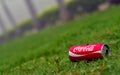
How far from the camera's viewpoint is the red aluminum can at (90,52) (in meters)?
6.68

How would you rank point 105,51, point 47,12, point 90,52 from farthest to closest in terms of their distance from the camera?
point 47,12, point 105,51, point 90,52

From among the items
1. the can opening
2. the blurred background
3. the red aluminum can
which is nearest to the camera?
the red aluminum can

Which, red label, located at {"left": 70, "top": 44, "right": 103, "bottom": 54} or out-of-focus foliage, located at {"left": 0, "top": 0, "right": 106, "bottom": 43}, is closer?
red label, located at {"left": 70, "top": 44, "right": 103, "bottom": 54}

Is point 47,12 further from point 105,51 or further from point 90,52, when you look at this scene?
point 90,52

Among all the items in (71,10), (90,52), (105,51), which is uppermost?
(90,52)

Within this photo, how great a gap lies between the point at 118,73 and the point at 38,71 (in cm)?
207

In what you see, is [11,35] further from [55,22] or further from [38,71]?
[38,71]

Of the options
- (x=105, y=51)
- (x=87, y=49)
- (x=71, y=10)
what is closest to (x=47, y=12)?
(x=71, y=10)

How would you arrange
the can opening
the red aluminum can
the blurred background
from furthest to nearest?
the blurred background → the can opening → the red aluminum can

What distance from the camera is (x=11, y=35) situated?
36.9 metres

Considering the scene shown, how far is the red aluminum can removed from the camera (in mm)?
6676

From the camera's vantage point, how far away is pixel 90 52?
6711mm

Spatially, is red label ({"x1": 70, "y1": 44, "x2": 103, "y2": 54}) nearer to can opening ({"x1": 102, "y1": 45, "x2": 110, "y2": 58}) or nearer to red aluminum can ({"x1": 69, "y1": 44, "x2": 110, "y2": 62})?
red aluminum can ({"x1": 69, "y1": 44, "x2": 110, "y2": 62})

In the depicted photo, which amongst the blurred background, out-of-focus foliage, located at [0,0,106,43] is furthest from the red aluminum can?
out-of-focus foliage, located at [0,0,106,43]
